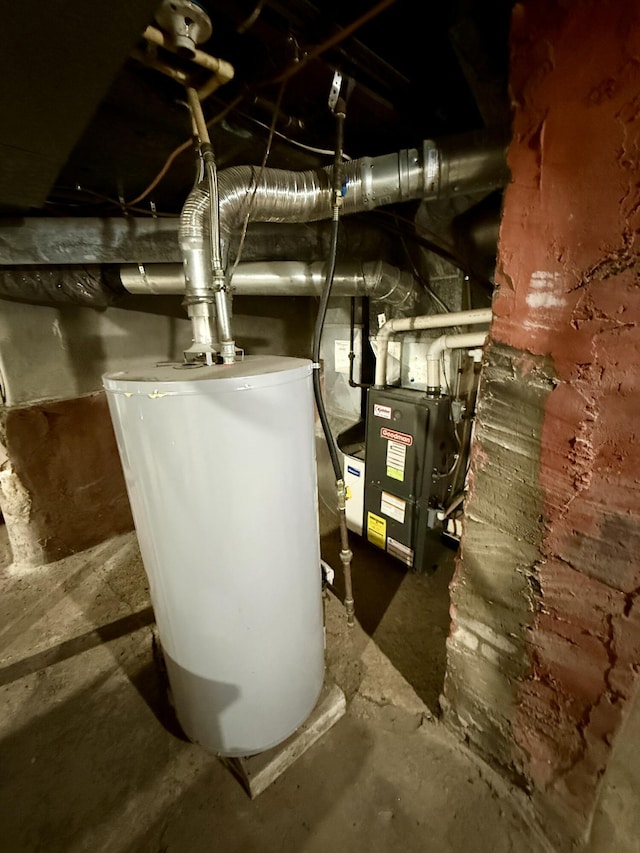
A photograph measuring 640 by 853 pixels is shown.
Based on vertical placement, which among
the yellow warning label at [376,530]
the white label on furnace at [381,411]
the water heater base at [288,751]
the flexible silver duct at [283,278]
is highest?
the flexible silver duct at [283,278]

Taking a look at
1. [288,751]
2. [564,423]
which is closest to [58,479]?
[288,751]

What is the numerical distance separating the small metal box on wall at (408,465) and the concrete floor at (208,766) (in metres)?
0.41

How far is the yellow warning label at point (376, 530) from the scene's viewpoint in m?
2.11

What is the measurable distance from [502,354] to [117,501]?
2427 mm

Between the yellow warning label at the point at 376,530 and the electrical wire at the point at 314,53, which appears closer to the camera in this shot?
the electrical wire at the point at 314,53

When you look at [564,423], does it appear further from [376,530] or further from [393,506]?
[376,530]

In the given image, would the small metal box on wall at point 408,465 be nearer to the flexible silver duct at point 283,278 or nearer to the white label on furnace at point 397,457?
the white label on furnace at point 397,457

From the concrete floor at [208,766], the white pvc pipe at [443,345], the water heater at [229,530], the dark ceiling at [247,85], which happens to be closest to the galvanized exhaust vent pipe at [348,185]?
the dark ceiling at [247,85]

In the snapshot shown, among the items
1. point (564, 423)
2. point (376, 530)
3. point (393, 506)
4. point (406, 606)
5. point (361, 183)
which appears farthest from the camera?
point (376, 530)

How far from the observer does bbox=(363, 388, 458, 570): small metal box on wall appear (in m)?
1.78

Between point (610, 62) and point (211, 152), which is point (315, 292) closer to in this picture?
point (211, 152)

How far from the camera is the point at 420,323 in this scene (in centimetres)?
176

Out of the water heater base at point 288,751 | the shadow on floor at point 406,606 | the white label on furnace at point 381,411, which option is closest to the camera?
the water heater base at point 288,751

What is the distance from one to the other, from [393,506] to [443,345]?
931 mm
